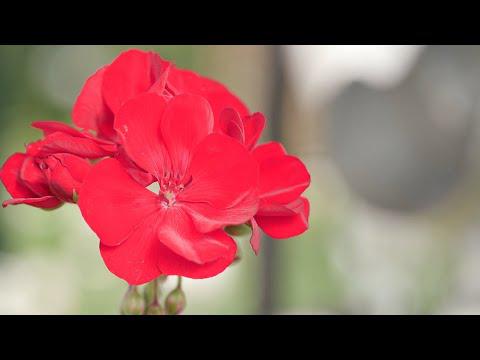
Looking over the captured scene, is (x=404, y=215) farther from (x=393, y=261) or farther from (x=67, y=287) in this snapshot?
(x=67, y=287)

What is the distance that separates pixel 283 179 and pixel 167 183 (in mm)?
81

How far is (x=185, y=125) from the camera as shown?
40cm

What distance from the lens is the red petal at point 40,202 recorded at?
41cm

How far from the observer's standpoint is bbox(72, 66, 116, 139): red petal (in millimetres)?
466

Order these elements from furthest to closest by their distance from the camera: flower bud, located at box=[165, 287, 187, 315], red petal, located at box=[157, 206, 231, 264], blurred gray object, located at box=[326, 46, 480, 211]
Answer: blurred gray object, located at box=[326, 46, 480, 211]
flower bud, located at box=[165, 287, 187, 315]
red petal, located at box=[157, 206, 231, 264]

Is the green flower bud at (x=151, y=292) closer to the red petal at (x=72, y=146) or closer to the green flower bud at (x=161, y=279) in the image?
the green flower bud at (x=161, y=279)

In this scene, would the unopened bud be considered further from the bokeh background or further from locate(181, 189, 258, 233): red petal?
the bokeh background

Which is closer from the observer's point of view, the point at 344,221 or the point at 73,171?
the point at 73,171

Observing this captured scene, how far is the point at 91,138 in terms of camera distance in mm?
417

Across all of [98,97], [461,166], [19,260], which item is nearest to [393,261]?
[461,166]

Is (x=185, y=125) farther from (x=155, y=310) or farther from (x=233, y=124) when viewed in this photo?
(x=155, y=310)

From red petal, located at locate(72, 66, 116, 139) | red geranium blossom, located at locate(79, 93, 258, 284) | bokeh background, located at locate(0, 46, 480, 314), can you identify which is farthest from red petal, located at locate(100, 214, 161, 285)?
bokeh background, located at locate(0, 46, 480, 314)

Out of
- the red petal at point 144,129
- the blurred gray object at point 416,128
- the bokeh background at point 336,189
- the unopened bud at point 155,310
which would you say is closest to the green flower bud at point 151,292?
the unopened bud at point 155,310

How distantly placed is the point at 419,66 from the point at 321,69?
0.82 ft
